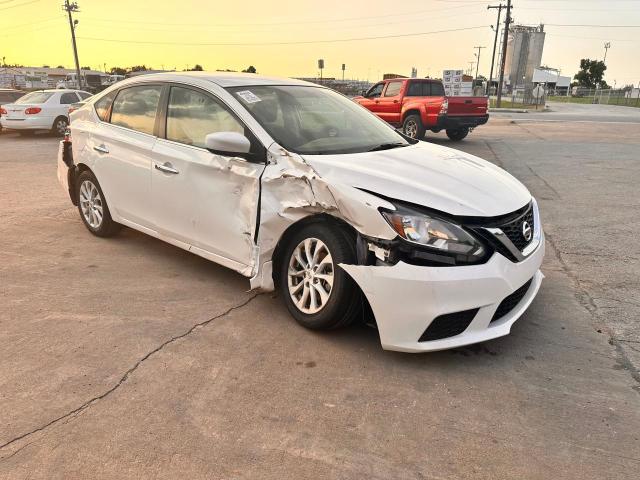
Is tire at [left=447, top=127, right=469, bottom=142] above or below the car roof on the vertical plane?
below

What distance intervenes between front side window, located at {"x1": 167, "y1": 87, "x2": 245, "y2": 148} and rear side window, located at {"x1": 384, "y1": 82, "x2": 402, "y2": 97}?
12071 mm

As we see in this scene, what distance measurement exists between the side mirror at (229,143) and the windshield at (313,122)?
220mm

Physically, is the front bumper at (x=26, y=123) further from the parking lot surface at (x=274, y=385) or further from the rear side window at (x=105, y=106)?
the parking lot surface at (x=274, y=385)

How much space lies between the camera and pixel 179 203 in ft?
13.7

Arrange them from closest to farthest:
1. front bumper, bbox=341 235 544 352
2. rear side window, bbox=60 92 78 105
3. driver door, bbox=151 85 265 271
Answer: front bumper, bbox=341 235 544 352 → driver door, bbox=151 85 265 271 → rear side window, bbox=60 92 78 105

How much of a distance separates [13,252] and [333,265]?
3.67m

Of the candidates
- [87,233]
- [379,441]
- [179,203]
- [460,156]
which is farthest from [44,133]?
[379,441]

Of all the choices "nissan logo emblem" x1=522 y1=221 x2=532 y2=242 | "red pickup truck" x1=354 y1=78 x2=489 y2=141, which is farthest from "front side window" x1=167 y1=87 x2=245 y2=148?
"red pickup truck" x1=354 y1=78 x2=489 y2=141

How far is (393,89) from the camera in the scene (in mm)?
15617

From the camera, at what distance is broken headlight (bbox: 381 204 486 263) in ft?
9.57

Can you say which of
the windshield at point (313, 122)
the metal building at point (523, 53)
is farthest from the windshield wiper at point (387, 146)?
the metal building at point (523, 53)

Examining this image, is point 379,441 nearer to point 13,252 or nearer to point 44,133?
point 13,252

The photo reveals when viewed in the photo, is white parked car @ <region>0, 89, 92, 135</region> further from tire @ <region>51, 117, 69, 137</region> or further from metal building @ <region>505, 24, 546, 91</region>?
metal building @ <region>505, 24, 546, 91</region>

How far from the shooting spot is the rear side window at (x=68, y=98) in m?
17.0
